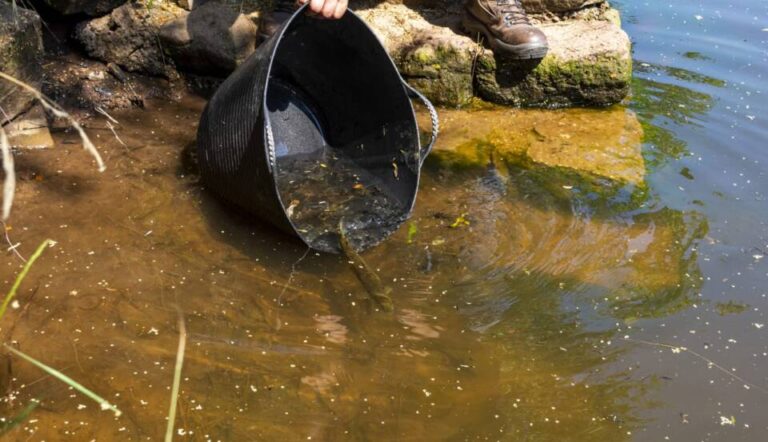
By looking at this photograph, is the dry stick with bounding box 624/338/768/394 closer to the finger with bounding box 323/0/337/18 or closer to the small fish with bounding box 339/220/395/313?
the small fish with bounding box 339/220/395/313

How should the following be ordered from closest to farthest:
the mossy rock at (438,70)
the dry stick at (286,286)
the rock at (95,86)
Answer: the dry stick at (286,286), the rock at (95,86), the mossy rock at (438,70)

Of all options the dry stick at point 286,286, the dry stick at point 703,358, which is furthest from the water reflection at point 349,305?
the dry stick at point 703,358

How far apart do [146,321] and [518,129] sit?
245 centimetres

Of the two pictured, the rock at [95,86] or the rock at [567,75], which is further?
the rock at [567,75]

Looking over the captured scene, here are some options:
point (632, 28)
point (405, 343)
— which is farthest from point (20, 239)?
point (632, 28)

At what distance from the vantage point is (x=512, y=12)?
449cm

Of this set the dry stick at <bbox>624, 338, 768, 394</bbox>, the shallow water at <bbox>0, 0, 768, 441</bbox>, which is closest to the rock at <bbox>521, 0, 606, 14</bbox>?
the shallow water at <bbox>0, 0, 768, 441</bbox>

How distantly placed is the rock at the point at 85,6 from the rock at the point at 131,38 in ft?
0.10

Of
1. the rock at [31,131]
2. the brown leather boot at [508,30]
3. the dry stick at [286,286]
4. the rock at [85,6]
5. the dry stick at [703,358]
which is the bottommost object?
the dry stick at [286,286]

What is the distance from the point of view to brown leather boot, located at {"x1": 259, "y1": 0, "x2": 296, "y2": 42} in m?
4.17

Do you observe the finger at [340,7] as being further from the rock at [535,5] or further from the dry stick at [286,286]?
the rock at [535,5]

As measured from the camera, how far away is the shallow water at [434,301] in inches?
95.0

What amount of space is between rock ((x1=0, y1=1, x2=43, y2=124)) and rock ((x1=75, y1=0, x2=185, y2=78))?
0.62 metres

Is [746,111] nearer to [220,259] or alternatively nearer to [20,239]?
[220,259]
